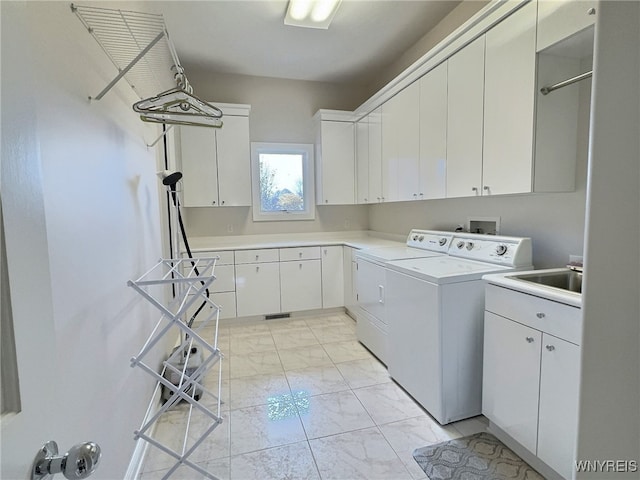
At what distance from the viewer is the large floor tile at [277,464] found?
5.19 ft

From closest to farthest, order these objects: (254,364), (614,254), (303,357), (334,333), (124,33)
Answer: (614,254), (124,33), (254,364), (303,357), (334,333)

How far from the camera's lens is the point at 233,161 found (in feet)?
12.3

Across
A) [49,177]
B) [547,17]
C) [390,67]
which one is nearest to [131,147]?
[49,177]

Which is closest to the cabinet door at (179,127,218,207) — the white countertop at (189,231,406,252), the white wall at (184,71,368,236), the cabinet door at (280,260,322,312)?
the white wall at (184,71,368,236)

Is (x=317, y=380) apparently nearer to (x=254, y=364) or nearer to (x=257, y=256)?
(x=254, y=364)

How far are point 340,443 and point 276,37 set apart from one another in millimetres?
3471

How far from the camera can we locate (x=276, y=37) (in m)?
3.09

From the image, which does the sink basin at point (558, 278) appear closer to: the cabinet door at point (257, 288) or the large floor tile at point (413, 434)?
the large floor tile at point (413, 434)

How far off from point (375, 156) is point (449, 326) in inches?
88.2

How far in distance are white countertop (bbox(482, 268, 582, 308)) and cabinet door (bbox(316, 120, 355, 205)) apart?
252cm

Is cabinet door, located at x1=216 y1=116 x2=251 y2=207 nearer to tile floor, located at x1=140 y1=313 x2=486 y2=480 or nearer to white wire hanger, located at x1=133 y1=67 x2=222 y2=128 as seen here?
tile floor, located at x1=140 y1=313 x2=486 y2=480

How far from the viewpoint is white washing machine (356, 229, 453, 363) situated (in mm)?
2594

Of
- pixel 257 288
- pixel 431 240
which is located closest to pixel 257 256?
pixel 257 288

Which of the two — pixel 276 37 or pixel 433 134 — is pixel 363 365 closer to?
pixel 433 134
